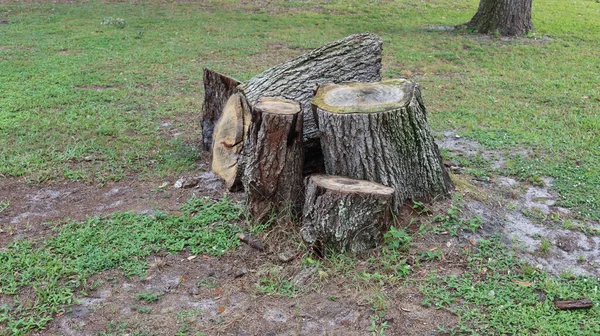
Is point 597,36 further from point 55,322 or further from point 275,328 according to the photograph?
point 55,322

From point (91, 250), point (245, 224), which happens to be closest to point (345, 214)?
point (245, 224)

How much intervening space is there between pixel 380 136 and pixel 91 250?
2.12 m

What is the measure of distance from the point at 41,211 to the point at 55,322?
1463mm

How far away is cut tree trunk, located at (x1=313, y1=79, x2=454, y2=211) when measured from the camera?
3.66m

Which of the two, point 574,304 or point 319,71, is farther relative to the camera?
point 319,71

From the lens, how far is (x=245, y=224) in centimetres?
389

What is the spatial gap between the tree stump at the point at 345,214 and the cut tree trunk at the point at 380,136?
8.4 inches

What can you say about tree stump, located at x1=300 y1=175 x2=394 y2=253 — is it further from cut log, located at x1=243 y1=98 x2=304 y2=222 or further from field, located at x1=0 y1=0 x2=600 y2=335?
cut log, located at x1=243 y1=98 x2=304 y2=222

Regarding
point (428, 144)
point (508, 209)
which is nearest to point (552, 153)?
point (508, 209)

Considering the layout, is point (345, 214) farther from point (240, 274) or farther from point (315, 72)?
point (315, 72)

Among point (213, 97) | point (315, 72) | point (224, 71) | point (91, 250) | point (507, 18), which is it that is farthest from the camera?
point (507, 18)

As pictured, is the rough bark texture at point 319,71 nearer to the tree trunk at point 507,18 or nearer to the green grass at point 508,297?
the green grass at point 508,297

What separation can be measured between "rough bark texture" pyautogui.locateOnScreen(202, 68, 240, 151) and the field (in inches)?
9.5

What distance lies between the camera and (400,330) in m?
2.95
